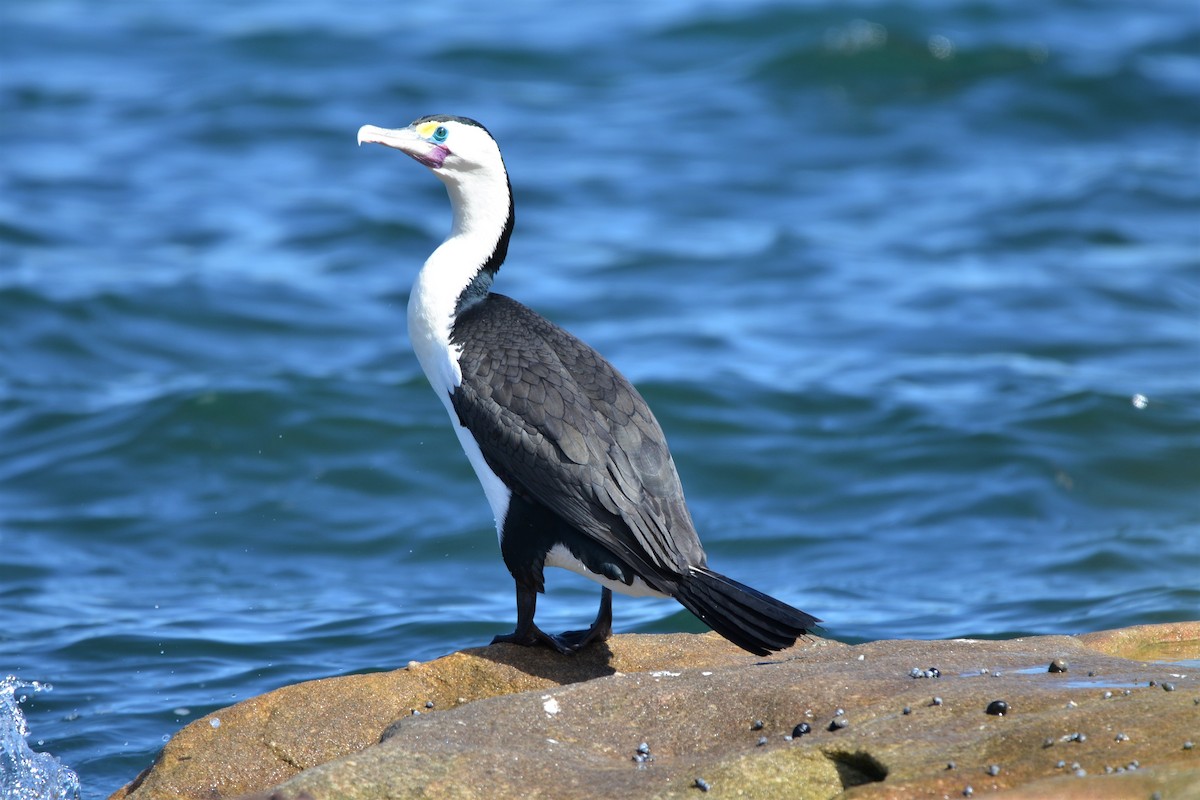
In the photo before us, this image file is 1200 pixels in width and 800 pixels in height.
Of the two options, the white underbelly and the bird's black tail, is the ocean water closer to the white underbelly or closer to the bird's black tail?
the white underbelly

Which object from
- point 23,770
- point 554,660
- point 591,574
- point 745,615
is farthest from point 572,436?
point 23,770

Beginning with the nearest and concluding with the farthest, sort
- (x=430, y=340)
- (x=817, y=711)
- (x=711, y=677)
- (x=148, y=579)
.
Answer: (x=817, y=711) → (x=711, y=677) → (x=430, y=340) → (x=148, y=579)

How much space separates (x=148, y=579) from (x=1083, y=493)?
5575mm

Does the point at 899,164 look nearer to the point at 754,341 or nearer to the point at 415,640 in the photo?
the point at 754,341

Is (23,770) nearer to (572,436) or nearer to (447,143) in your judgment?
(572,436)

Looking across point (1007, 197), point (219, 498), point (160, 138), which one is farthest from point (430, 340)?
point (160, 138)

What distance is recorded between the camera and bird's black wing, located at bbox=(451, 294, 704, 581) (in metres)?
5.43

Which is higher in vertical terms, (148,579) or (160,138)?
(160,138)

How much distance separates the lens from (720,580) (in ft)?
17.5

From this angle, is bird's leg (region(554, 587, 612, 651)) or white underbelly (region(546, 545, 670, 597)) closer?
white underbelly (region(546, 545, 670, 597))

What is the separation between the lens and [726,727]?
14.9ft

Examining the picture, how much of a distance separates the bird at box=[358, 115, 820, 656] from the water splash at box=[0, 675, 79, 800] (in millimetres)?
1585

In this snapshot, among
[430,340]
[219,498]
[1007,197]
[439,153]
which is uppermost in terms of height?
[439,153]

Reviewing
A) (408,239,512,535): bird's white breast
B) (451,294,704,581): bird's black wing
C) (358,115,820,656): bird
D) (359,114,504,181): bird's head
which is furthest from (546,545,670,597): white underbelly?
(359,114,504,181): bird's head
